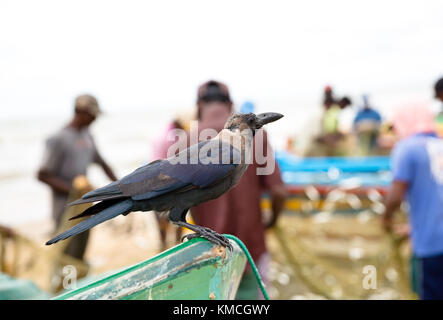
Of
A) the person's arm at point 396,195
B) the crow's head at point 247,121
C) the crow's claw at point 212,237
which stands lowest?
the person's arm at point 396,195

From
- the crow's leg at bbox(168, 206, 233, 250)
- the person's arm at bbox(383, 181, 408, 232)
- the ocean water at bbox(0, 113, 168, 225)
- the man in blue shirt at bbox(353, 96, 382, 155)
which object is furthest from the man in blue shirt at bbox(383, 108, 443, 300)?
the man in blue shirt at bbox(353, 96, 382, 155)

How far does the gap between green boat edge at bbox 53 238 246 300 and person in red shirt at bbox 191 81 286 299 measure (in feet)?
2.63

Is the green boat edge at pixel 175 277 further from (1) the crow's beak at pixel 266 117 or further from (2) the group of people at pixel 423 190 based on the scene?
(2) the group of people at pixel 423 190

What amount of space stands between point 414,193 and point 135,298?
2.42m

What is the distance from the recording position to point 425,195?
3.18 meters

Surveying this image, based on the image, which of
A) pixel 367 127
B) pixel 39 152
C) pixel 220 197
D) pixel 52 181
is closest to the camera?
pixel 220 197

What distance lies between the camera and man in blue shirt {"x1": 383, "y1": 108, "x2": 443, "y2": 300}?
10.3 feet

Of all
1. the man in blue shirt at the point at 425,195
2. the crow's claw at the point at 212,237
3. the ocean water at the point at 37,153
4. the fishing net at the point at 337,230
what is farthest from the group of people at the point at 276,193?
the fishing net at the point at 337,230

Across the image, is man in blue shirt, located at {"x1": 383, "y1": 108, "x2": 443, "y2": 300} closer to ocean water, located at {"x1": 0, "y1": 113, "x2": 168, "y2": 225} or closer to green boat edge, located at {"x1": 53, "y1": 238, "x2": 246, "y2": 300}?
green boat edge, located at {"x1": 53, "y1": 238, "x2": 246, "y2": 300}

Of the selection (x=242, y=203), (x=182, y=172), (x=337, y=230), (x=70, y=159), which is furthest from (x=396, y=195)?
(x=337, y=230)

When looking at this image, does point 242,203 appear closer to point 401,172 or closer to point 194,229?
point 401,172

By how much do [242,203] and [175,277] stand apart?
1.45 meters

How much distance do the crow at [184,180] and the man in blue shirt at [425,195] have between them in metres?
2.26

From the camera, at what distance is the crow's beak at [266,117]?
3.61 ft
